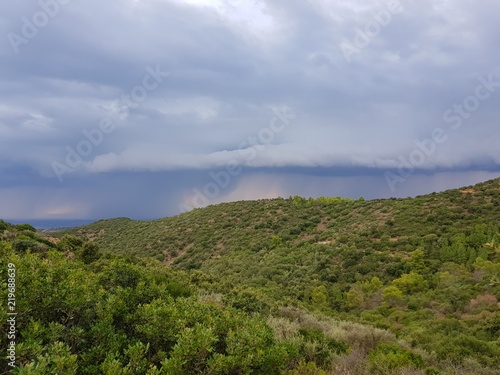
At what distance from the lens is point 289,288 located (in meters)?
28.8

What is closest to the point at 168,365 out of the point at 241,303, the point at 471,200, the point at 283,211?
the point at 241,303

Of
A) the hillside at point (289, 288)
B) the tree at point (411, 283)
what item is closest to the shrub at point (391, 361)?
the hillside at point (289, 288)

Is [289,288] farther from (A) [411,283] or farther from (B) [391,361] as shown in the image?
(B) [391,361]

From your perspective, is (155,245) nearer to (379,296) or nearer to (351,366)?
(379,296)

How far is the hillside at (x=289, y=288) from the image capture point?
507cm

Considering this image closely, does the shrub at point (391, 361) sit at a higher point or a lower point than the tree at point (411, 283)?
higher

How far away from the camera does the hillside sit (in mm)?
5066

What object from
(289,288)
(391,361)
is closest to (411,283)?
(289,288)

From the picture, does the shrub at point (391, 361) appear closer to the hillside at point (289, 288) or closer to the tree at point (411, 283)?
the hillside at point (289, 288)

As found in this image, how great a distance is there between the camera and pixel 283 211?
65625 millimetres

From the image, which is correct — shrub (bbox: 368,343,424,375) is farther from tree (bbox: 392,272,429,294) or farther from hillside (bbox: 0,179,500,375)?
tree (bbox: 392,272,429,294)

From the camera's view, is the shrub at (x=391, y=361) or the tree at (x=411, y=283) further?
the tree at (x=411, y=283)

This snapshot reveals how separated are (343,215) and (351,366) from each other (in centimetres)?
4979

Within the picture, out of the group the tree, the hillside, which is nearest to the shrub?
the hillside
